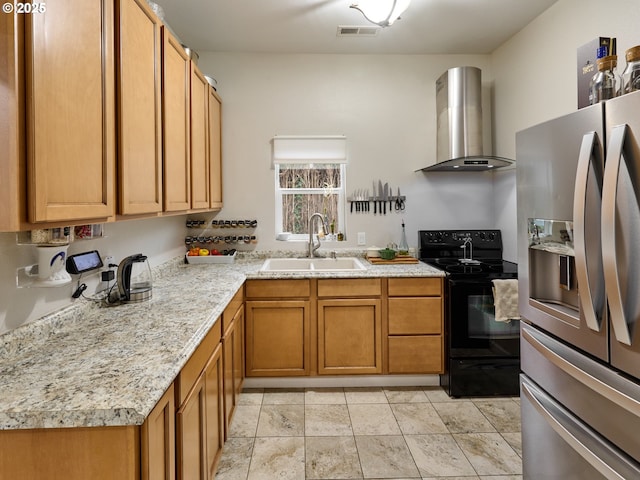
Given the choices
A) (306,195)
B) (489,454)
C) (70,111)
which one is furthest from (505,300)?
(70,111)

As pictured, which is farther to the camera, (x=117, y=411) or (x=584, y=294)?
(x=584, y=294)

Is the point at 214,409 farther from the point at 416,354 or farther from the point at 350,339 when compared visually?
the point at 416,354

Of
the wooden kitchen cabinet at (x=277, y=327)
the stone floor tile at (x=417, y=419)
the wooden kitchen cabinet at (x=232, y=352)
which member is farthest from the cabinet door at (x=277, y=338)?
the stone floor tile at (x=417, y=419)

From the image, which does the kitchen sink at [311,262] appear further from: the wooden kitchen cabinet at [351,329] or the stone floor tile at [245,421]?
the stone floor tile at [245,421]

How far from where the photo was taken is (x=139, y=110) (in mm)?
1582

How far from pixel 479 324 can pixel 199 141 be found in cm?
238

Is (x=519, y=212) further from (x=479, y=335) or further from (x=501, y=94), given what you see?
(x=501, y=94)

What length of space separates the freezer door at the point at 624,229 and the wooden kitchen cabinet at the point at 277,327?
1.92m

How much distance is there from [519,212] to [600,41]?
0.75m

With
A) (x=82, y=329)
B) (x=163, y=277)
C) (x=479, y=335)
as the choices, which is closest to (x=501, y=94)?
(x=479, y=335)

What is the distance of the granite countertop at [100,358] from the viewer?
0.88 m

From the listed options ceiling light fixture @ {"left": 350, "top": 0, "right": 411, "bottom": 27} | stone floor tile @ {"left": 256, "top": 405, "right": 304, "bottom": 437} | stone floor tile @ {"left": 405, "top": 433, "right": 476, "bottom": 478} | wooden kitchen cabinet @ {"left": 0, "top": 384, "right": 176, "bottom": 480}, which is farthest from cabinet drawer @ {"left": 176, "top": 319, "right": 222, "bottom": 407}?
ceiling light fixture @ {"left": 350, "top": 0, "right": 411, "bottom": 27}

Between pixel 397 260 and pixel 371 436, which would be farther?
pixel 397 260

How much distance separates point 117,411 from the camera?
2.87 feet
